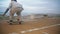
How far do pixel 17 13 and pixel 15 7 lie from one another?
0.31 feet

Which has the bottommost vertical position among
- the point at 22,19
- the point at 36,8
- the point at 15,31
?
the point at 15,31

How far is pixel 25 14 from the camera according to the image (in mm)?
2420

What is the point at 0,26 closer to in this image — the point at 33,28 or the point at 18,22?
the point at 18,22

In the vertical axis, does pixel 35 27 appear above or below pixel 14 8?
below

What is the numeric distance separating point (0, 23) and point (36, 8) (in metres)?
0.58

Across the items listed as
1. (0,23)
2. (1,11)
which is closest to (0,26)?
(0,23)

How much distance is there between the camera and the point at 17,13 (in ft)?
7.89

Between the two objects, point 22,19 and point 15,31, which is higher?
point 22,19

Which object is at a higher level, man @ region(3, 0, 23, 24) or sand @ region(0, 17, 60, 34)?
man @ region(3, 0, 23, 24)

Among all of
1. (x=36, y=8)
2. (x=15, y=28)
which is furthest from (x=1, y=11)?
(x=36, y=8)

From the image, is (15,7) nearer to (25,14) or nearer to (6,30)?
(25,14)

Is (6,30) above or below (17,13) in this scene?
below

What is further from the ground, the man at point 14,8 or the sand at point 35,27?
the man at point 14,8

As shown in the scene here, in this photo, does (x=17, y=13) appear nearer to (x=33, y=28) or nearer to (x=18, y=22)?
(x=18, y=22)
